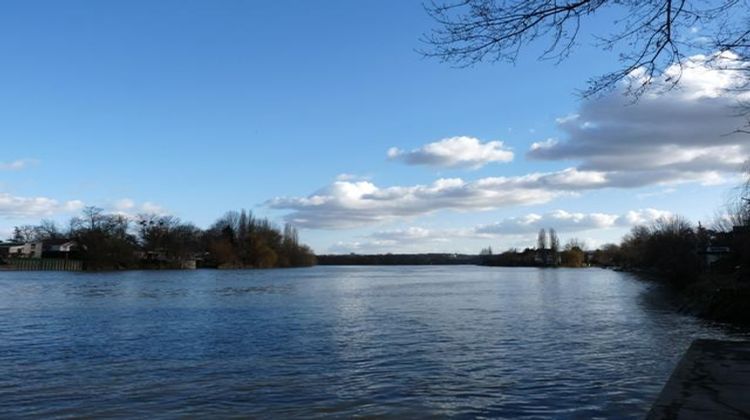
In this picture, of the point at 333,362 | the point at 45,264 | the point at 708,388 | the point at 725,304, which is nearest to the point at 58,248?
the point at 45,264

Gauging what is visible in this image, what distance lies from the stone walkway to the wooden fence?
133m

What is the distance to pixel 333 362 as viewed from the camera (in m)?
18.0

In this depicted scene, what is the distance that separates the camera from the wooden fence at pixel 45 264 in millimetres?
127194

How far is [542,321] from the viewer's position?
30.8m

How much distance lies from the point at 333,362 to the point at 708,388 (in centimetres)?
1036

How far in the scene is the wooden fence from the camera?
127 meters

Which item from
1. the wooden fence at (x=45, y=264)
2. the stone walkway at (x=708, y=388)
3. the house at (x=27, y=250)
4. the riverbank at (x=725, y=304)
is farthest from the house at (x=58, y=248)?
the stone walkway at (x=708, y=388)

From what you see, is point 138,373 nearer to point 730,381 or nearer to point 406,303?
point 730,381

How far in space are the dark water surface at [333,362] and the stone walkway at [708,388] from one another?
1.25 m

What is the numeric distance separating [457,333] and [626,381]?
1030 centimetres

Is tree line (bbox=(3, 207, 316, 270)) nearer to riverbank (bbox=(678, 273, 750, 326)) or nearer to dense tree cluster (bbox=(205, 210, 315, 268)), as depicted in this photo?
dense tree cluster (bbox=(205, 210, 315, 268))

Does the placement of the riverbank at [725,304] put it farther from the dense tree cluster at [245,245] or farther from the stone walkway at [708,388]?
the dense tree cluster at [245,245]

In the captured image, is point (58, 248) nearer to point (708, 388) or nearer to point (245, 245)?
point (245, 245)

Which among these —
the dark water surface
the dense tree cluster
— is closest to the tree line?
the dense tree cluster
